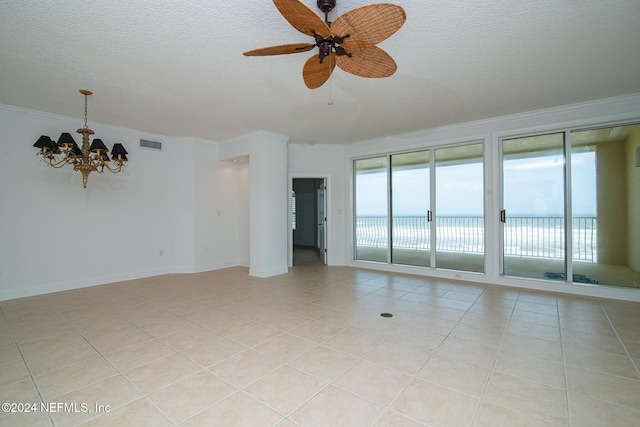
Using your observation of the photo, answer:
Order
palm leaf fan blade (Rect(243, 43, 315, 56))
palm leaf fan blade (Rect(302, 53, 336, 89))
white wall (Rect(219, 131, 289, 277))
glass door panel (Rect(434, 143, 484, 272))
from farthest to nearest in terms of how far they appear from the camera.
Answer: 1. white wall (Rect(219, 131, 289, 277))
2. glass door panel (Rect(434, 143, 484, 272))
3. palm leaf fan blade (Rect(302, 53, 336, 89))
4. palm leaf fan blade (Rect(243, 43, 315, 56))

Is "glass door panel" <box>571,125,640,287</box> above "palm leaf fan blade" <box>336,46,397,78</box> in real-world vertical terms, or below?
below

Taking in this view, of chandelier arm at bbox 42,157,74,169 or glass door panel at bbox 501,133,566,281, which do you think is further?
glass door panel at bbox 501,133,566,281

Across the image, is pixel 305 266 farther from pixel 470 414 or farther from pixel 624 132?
pixel 624 132

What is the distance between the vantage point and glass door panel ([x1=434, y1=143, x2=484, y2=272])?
516 centimetres

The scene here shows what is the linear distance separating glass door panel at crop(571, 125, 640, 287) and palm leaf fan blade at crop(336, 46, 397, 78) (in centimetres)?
399

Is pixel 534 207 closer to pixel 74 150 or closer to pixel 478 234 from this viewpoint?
pixel 478 234

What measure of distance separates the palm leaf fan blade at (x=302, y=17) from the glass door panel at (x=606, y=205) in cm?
467

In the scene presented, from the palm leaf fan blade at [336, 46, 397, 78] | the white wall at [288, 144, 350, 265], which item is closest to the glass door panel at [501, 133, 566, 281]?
the white wall at [288, 144, 350, 265]

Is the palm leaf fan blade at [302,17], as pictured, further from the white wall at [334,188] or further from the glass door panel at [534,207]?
the white wall at [334,188]

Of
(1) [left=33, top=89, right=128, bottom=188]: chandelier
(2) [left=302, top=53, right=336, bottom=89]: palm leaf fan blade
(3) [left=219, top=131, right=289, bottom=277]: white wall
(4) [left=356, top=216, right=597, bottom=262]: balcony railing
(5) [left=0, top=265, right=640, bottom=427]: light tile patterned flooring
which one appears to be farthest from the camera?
(3) [left=219, top=131, right=289, bottom=277]: white wall

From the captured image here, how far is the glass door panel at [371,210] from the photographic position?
628 centimetres

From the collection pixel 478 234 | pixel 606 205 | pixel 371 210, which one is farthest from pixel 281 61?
pixel 606 205

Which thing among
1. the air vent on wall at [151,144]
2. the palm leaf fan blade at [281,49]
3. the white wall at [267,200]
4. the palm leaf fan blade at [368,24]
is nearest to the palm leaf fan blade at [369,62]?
the palm leaf fan blade at [368,24]

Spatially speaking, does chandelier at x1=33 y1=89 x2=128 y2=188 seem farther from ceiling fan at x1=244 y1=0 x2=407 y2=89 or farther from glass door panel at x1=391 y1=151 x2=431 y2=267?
glass door panel at x1=391 y1=151 x2=431 y2=267
